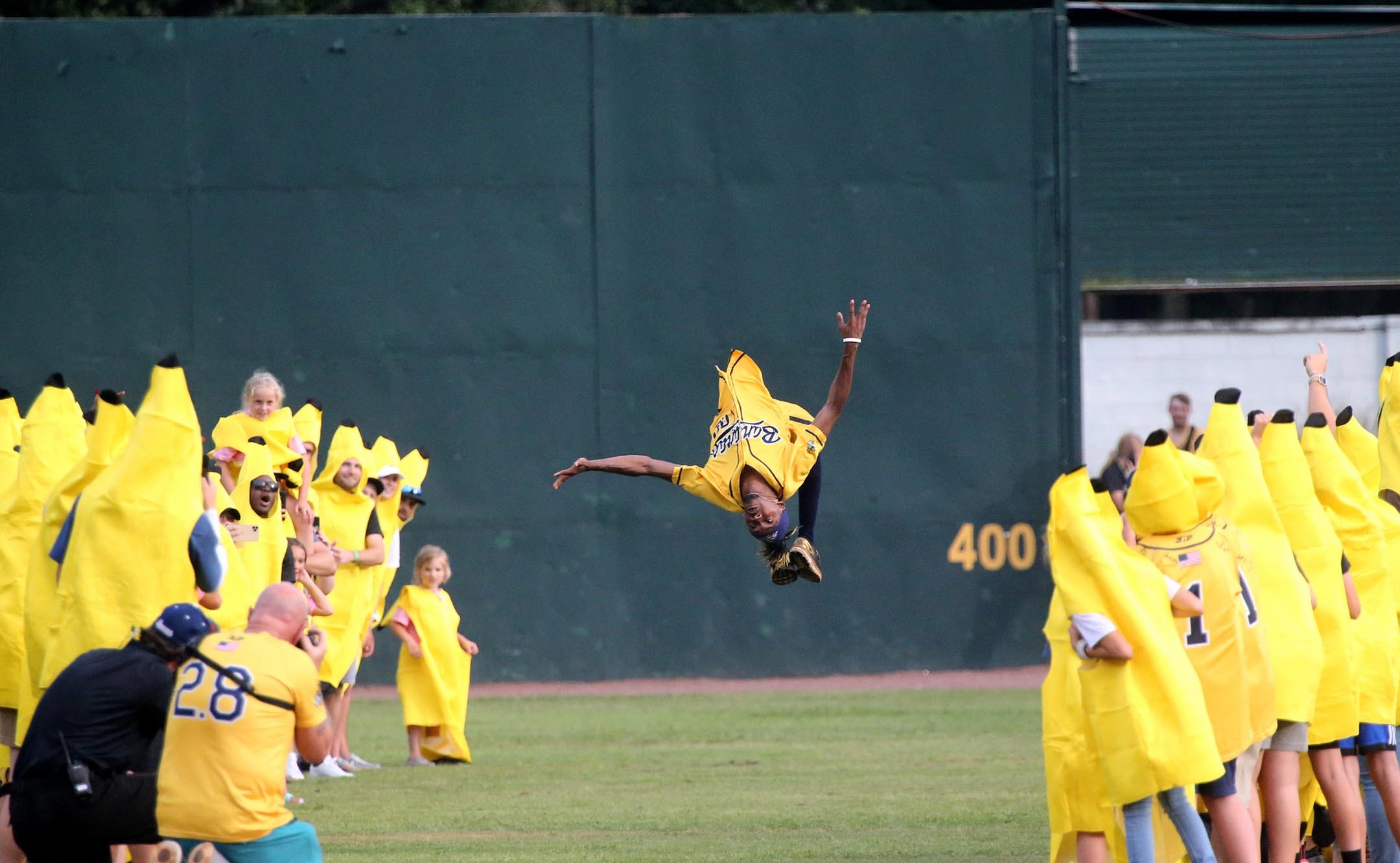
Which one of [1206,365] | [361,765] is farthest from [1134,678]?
[1206,365]

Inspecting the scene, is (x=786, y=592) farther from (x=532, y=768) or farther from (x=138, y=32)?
(x=138, y=32)

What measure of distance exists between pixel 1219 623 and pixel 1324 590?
1.19 meters

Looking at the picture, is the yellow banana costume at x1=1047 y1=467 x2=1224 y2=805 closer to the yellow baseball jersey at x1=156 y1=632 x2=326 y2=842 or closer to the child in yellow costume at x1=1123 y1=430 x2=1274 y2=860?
the child in yellow costume at x1=1123 y1=430 x2=1274 y2=860

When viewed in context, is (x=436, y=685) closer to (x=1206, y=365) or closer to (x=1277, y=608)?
(x=1277, y=608)

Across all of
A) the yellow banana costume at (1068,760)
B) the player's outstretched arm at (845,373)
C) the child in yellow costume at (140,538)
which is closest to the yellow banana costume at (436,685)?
the player's outstretched arm at (845,373)

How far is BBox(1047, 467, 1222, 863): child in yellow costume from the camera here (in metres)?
6.97

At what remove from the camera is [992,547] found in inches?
814

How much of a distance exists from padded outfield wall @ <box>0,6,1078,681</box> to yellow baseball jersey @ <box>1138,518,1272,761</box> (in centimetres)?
1280

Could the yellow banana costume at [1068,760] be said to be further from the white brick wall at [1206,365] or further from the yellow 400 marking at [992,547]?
the white brick wall at [1206,365]

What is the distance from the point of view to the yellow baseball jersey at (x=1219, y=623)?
24.3 feet

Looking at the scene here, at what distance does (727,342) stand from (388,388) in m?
4.02

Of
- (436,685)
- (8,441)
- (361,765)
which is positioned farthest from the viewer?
(436,685)

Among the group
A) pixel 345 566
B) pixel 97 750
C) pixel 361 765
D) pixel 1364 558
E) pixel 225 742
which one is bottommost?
pixel 361 765

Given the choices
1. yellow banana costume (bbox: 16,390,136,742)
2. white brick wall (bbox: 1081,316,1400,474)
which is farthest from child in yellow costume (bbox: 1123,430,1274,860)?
white brick wall (bbox: 1081,316,1400,474)
